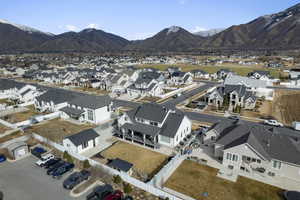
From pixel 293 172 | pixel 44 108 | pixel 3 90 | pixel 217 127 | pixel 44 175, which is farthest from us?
pixel 3 90

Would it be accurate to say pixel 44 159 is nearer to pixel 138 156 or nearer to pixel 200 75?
pixel 138 156

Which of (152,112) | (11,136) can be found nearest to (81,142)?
(152,112)

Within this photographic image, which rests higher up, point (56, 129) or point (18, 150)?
point (18, 150)

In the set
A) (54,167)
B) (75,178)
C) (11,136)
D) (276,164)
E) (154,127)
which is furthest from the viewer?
(11,136)

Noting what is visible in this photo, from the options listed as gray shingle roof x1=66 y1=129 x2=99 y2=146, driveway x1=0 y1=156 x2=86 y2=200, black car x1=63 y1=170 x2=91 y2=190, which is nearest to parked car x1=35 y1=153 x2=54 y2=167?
driveway x1=0 y1=156 x2=86 y2=200

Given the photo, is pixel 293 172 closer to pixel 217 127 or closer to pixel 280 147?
pixel 280 147

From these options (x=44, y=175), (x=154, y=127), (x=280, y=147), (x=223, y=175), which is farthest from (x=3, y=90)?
(x=280, y=147)

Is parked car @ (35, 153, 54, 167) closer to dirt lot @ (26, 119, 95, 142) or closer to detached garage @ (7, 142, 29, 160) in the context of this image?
detached garage @ (7, 142, 29, 160)
